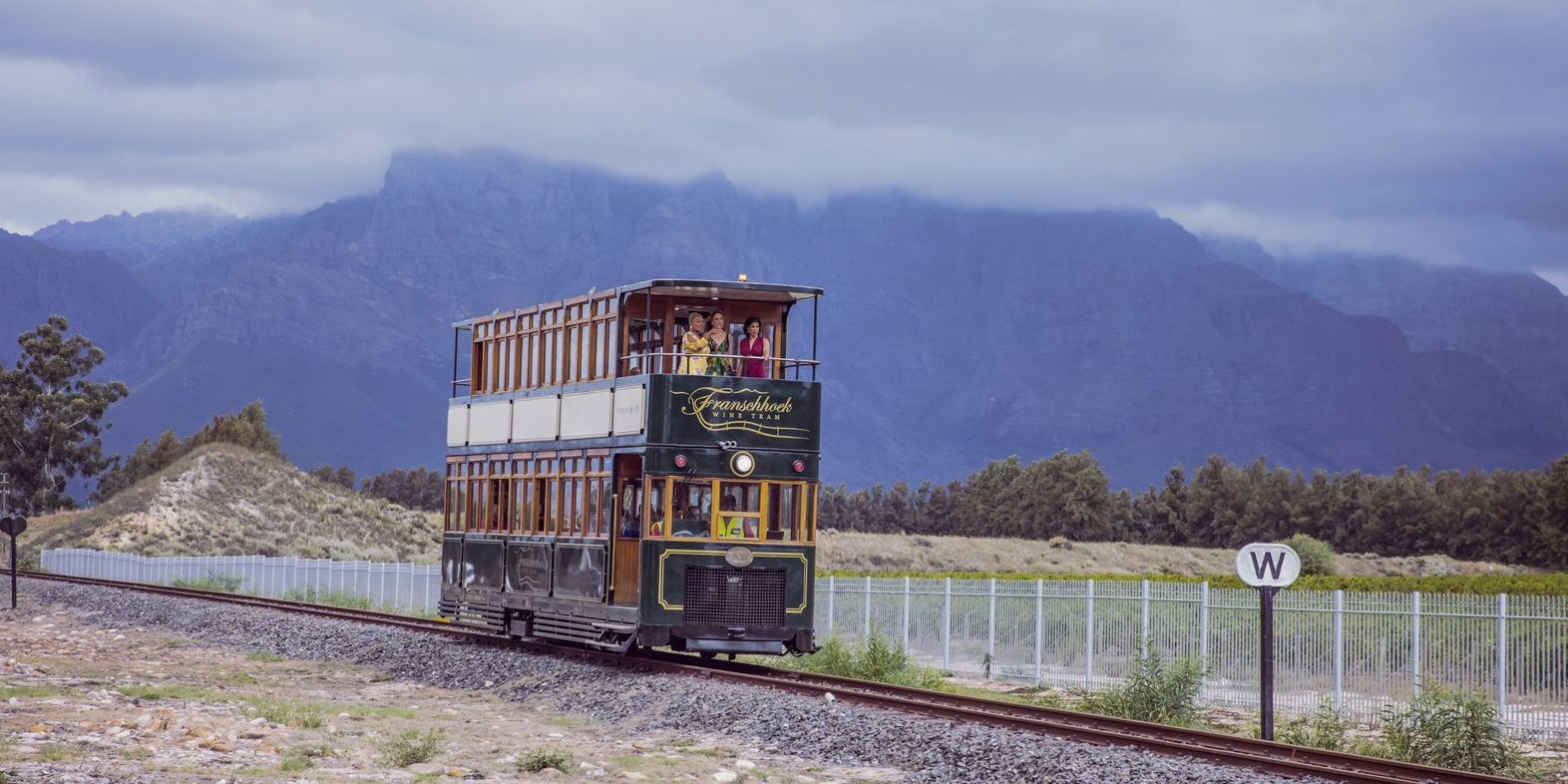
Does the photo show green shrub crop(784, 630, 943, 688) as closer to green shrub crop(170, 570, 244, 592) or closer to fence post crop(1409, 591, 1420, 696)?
fence post crop(1409, 591, 1420, 696)

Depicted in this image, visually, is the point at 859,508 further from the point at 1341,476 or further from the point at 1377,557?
the point at 1377,557

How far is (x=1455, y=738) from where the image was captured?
1731cm

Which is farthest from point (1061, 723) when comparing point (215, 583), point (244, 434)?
point (244, 434)

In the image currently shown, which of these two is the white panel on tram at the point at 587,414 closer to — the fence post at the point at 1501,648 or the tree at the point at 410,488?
the fence post at the point at 1501,648

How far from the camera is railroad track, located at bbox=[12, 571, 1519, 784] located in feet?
49.7

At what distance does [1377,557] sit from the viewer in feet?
338

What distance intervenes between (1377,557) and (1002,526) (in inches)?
1387

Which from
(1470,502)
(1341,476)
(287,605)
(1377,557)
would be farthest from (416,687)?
(1341,476)

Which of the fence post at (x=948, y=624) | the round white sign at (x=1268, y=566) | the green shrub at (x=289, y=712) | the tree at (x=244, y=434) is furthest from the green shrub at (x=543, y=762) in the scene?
the tree at (x=244, y=434)

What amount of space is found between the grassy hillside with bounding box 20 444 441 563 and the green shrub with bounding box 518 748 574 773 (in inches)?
2465

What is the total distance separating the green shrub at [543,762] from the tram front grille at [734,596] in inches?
304

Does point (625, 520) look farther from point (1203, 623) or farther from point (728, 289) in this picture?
point (1203, 623)

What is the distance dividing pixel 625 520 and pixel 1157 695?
24.6 ft

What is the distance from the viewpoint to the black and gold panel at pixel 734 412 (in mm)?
24016
